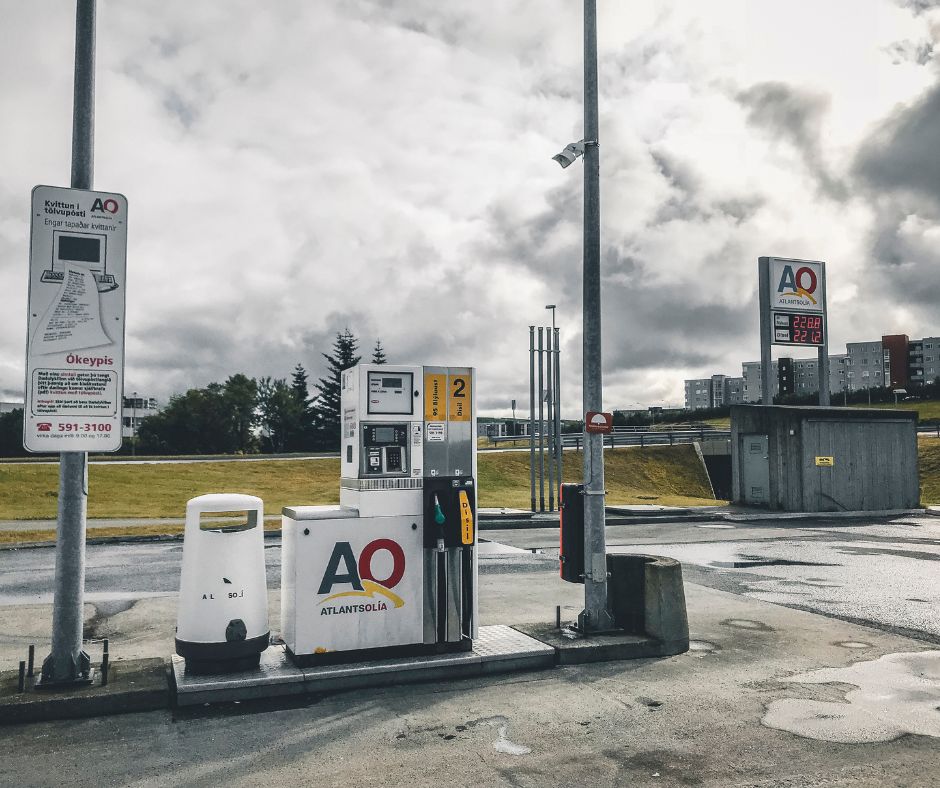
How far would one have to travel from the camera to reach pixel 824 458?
25.6 metres

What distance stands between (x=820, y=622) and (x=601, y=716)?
4388 mm

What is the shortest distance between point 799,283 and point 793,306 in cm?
91

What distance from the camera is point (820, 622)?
30.0 feet

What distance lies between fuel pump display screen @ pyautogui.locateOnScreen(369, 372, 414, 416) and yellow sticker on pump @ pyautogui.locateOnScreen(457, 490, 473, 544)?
88 cm

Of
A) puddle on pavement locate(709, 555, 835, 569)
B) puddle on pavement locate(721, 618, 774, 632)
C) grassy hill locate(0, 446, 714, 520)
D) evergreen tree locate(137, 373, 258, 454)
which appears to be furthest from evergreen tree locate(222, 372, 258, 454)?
puddle on pavement locate(721, 618, 774, 632)

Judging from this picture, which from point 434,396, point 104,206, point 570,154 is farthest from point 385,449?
point 570,154

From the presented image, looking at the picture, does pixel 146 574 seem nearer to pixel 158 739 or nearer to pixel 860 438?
pixel 158 739

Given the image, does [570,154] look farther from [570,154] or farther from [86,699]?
[86,699]

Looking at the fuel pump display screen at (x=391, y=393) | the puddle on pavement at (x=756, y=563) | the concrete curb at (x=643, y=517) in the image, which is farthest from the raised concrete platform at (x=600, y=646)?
the concrete curb at (x=643, y=517)

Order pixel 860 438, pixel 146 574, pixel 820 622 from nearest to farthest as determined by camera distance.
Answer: pixel 820 622 → pixel 146 574 → pixel 860 438

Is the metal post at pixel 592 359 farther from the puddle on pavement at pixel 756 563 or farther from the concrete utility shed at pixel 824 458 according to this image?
the concrete utility shed at pixel 824 458

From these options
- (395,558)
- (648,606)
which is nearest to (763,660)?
(648,606)

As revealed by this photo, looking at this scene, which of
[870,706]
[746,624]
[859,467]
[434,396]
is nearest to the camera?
[870,706]

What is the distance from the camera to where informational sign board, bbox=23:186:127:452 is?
622 cm
